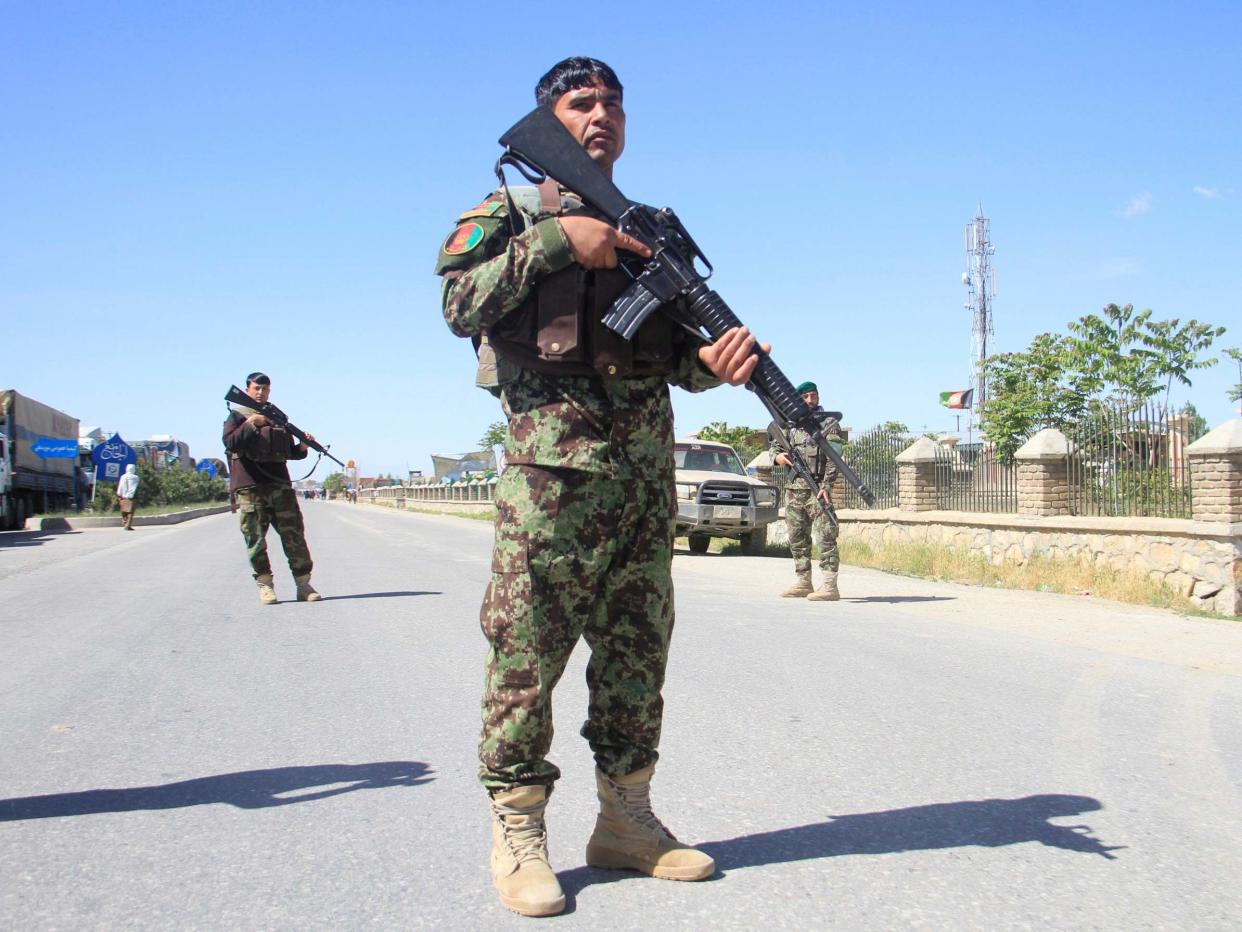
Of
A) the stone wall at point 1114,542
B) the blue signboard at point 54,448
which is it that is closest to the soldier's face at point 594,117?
the stone wall at point 1114,542

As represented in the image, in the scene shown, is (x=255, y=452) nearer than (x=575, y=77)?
No

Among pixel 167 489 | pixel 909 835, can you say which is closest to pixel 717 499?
pixel 909 835

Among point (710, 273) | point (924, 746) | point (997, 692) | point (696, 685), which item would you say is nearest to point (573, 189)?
point (710, 273)

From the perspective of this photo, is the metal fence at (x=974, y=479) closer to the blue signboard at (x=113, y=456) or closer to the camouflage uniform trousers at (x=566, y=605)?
the camouflage uniform trousers at (x=566, y=605)

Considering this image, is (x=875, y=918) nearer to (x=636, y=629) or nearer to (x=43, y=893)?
(x=636, y=629)

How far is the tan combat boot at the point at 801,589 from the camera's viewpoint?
10102 mm

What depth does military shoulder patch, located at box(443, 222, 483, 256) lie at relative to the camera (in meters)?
2.66

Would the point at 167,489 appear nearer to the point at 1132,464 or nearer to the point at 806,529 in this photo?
the point at 806,529

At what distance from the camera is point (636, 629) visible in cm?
268

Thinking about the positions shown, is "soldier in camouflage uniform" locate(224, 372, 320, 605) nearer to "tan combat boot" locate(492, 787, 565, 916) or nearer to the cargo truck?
"tan combat boot" locate(492, 787, 565, 916)

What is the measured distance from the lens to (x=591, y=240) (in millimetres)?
2521

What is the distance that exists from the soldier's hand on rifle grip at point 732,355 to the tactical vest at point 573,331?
0.46 feet

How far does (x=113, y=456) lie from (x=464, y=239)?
34177 mm

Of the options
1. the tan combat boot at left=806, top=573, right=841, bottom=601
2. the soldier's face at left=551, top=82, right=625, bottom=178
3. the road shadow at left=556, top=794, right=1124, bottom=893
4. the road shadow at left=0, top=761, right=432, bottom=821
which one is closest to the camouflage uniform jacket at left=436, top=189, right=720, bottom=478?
the soldier's face at left=551, top=82, right=625, bottom=178
